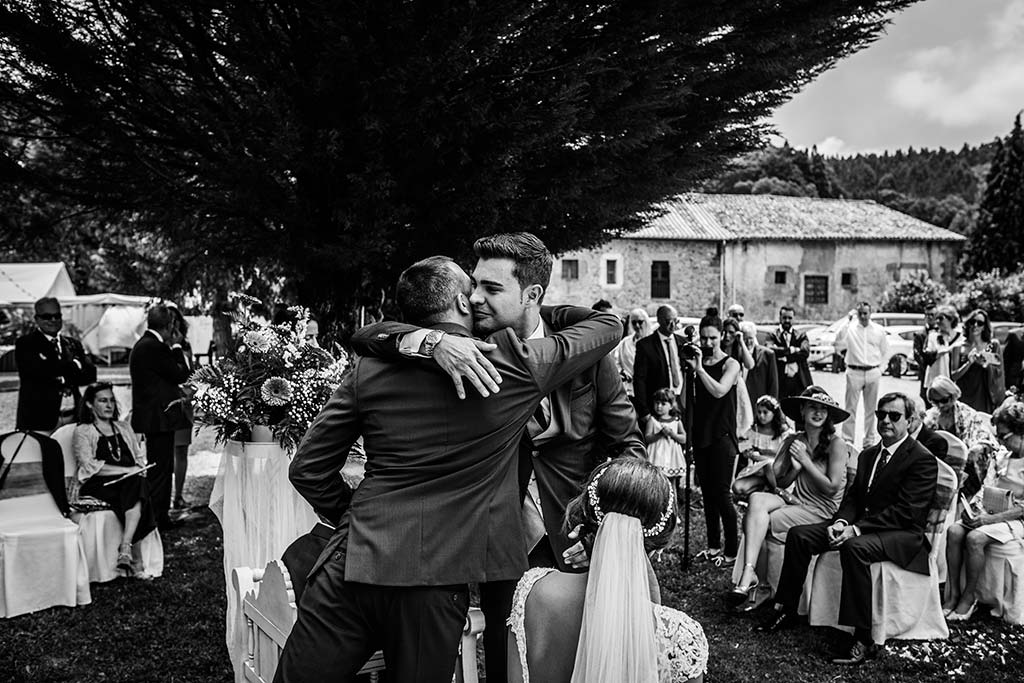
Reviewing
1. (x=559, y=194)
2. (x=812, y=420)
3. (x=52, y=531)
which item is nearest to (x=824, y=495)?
(x=812, y=420)

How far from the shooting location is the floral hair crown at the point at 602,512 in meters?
2.80

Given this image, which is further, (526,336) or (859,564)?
(859,564)

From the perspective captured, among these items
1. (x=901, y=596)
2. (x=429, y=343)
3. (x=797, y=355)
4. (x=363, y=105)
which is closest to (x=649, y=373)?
(x=901, y=596)

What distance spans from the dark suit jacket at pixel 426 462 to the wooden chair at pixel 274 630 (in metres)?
0.64

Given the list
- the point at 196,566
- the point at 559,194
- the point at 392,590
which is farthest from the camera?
the point at 196,566

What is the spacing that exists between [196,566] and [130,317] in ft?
75.1

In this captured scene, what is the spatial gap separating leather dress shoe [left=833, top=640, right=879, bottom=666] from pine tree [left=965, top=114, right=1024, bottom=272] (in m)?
41.2

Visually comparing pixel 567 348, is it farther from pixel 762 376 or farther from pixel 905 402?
pixel 762 376

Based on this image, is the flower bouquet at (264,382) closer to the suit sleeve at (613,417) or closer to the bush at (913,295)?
the suit sleeve at (613,417)

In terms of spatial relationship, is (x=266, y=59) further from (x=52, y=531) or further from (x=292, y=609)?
(x=292, y=609)

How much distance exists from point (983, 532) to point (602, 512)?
4520mm

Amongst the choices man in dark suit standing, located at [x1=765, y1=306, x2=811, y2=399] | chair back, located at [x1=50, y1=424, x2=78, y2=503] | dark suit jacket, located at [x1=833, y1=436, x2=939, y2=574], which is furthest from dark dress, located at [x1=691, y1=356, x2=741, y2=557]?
man in dark suit standing, located at [x1=765, y1=306, x2=811, y2=399]

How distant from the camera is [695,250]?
3966 cm

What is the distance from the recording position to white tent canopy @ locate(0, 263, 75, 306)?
1709 centimetres
